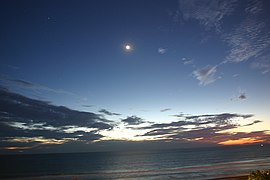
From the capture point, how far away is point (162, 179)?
2109 inches

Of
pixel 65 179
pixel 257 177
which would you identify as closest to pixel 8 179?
pixel 65 179

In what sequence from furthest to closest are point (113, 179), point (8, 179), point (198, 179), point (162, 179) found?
point (8, 179), point (113, 179), point (162, 179), point (198, 179)

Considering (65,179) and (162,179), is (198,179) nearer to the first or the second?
(162,179)

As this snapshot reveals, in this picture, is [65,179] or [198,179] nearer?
[198,179]

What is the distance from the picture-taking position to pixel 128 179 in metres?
56.7

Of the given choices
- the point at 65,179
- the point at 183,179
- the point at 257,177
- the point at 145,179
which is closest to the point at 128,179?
the point at 145,179

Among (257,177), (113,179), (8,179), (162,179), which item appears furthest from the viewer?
(8,179)

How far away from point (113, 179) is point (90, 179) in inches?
236

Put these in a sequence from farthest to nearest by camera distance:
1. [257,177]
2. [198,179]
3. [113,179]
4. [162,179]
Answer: [113,179]
[162,179]
[198,179]
[257,177]

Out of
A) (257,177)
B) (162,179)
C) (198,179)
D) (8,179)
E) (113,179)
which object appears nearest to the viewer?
(257,177)

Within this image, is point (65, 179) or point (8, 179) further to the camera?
point (8, 179)

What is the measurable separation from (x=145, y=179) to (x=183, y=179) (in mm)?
8261

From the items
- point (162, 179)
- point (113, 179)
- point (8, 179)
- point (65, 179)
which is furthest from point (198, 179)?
point (8, 179)

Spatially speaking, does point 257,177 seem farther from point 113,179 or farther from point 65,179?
point 65,179
